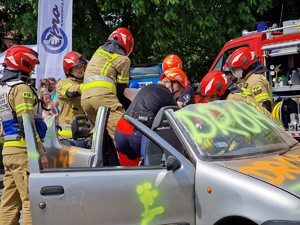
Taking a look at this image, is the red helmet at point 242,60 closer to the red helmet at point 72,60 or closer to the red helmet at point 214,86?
the red helmet at point 214,86

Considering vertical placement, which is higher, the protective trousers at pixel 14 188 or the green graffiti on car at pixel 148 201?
the green graffiti on car at pixel 148 201

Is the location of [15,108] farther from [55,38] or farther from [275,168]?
[55,38]

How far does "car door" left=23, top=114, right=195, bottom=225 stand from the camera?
3.48 m

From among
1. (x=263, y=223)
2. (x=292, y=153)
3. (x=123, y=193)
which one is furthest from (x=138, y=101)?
(x=263, y=223)

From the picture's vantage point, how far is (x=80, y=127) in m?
4.92

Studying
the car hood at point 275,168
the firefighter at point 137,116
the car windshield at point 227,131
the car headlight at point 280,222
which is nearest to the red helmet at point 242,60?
the firefighter at point 137,116

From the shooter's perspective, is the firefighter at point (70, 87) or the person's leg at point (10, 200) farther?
the firefighter at point (70, 87)

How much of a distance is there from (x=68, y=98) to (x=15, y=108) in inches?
71.3

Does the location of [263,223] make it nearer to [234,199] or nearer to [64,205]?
[234,199]

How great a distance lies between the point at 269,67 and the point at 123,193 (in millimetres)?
5496

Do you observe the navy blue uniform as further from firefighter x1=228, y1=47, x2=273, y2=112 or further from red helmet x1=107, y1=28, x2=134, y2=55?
firefighter x1=228, y1=47, x2=273, y2=112

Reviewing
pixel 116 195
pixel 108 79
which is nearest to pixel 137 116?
pixel 116 195

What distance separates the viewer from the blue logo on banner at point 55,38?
1041cm

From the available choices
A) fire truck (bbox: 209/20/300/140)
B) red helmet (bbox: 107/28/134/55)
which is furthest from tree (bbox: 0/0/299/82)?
red helmet (bbox: 107/28/134/55)
